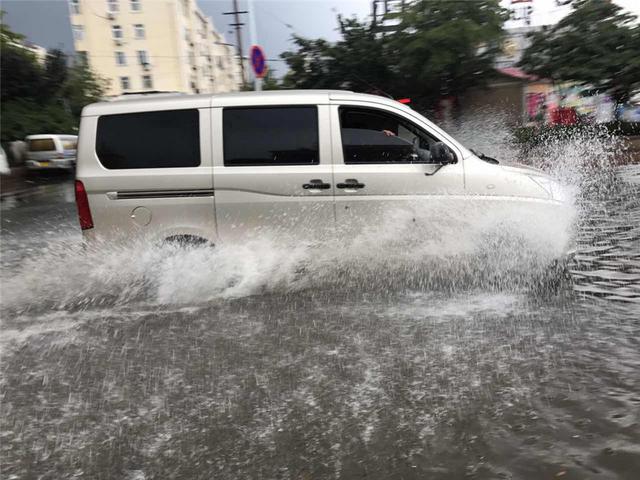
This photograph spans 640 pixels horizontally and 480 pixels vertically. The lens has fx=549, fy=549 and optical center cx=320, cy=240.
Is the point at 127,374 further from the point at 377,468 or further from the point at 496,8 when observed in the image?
the point at 496,8

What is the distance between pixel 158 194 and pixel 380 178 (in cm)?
208

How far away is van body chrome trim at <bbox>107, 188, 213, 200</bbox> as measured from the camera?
5.14 m

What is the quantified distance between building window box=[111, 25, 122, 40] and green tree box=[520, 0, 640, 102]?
184ft

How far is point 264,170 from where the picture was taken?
511 centimetres

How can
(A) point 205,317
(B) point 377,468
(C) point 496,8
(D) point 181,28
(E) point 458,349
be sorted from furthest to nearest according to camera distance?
(D) point 181,28 < (C) point 496,8 < (A) point 205,317 < (E) point 458,349 < (B) point 377,468

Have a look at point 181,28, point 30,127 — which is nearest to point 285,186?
point 30,127

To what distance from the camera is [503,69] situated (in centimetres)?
2091

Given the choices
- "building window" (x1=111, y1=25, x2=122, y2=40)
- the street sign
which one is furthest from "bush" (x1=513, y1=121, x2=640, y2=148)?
"building window" (x1=111, y1=25, x2=122, y2=40)

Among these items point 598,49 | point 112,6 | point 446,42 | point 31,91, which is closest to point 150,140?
point 446,42

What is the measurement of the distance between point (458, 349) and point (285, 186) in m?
2.19

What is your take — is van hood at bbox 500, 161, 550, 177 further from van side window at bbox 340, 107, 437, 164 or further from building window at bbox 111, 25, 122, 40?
building window at bbox 111, 25, 122, 40

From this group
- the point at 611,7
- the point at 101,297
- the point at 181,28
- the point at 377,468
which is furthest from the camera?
the point at 181,28

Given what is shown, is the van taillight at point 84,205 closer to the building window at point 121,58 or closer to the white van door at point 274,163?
the white van door at point 274,163

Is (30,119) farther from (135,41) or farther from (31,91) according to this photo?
(135,41)
